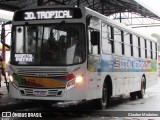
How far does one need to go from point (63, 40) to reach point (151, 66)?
33.7ft

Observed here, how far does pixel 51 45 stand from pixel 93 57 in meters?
1.32

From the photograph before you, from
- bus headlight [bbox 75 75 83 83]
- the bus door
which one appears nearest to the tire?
the bus door

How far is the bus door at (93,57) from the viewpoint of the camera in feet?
33.8

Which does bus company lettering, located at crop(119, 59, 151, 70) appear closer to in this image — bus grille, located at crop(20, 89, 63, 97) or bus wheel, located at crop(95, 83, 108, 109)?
bus wheel, located at crop(95, 83, 108, 109)

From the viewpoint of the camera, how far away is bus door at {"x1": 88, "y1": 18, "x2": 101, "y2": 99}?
33.8 feet

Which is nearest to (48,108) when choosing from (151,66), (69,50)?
(69,50)

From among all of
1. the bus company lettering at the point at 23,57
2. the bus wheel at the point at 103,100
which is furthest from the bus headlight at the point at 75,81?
the bus wheel at the point at 103,100

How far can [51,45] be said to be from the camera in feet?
33.0

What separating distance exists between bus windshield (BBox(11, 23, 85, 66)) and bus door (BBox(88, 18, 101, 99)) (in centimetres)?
36

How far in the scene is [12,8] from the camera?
2183 centimetres

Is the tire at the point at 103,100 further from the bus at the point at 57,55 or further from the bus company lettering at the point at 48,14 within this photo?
the bus company lettering at the point at 48,14

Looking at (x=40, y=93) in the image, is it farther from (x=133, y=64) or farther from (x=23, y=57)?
(x=133, y=64)

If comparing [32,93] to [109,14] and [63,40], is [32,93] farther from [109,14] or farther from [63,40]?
[109,14]

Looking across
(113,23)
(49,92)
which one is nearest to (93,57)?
(49,92)
